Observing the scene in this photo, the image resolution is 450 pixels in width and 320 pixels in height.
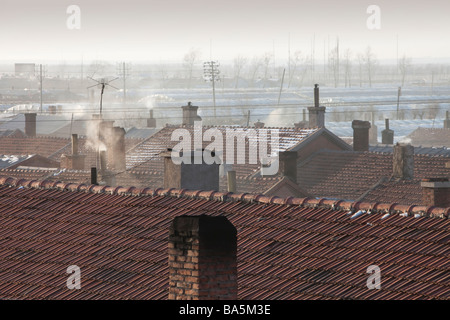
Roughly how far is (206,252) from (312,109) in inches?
1441

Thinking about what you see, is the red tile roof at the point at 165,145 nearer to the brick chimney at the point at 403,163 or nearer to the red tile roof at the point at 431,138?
the brick chimney at the point at 403,163

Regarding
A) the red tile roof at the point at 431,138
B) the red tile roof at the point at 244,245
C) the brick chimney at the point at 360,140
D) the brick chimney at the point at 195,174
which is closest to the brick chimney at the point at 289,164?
the brick chimney at the point at 360,140

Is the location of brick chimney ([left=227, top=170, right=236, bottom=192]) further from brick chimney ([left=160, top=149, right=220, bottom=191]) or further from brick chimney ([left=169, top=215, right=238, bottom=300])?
brick chimney ([left=169, top=215, right=238, bottom=300])

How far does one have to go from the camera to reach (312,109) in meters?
46.5

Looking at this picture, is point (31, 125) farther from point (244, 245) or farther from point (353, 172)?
point (244, 245)

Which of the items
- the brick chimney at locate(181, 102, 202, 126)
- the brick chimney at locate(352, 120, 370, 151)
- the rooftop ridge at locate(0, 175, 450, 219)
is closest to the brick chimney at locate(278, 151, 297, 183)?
the brick chimney at locate(352, 120, 370, 151)

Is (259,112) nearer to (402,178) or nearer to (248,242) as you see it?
(402,178)

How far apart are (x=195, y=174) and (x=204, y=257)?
9.85 metres

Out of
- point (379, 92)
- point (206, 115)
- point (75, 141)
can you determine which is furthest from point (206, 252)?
point (379, 92)

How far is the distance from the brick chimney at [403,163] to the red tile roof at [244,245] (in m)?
18.7

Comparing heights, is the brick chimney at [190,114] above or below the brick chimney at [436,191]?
above

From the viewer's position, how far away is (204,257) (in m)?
10.3

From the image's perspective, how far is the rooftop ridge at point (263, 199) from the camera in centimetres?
1363
